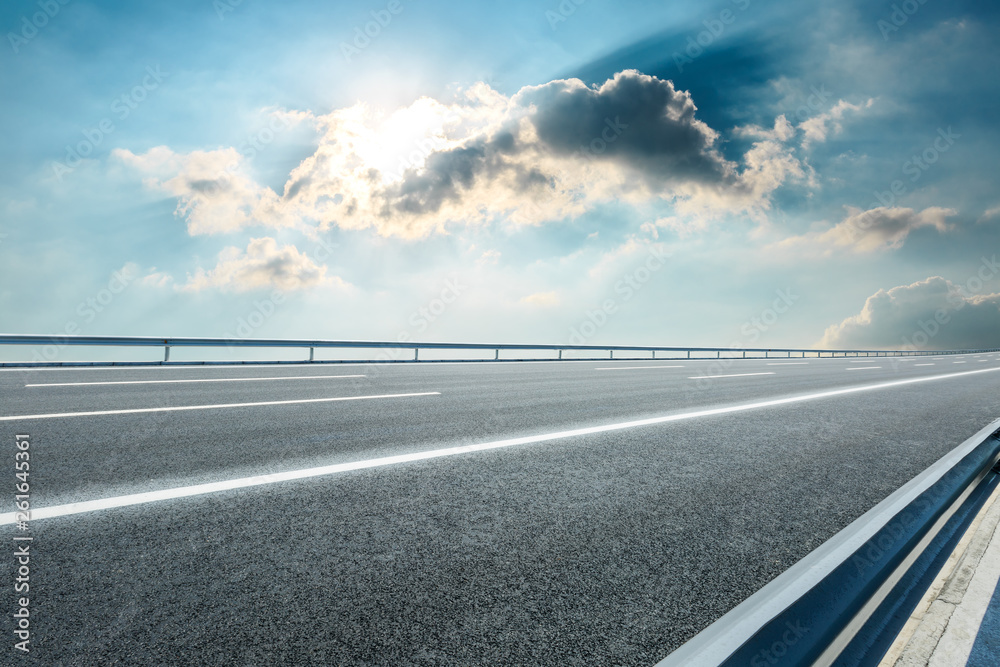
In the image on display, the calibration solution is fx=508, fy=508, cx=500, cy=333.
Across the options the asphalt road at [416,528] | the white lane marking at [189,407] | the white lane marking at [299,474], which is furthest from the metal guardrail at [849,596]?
the white lane marking at [189,407]

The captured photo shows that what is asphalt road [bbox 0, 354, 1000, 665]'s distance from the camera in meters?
2.04

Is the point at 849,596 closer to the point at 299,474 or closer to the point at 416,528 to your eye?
the point at 416,528

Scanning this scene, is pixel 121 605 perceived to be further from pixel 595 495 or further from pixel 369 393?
pixel 369 393

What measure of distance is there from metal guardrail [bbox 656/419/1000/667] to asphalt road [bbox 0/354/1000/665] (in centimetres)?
28

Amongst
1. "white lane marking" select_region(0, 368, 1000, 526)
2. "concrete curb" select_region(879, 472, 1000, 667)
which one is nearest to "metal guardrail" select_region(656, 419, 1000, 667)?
"concrete curb" select_region(879, 472, 1000, 667)

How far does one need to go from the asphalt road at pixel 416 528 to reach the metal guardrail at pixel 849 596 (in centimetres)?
28

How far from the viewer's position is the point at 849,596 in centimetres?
223

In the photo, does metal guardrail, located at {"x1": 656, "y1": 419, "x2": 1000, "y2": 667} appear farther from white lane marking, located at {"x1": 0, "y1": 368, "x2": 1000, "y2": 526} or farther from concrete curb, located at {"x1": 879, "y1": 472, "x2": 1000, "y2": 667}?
white lane marking, located at {"x1": 0, "y1": 368, "x2": 1000, "y2": 526}

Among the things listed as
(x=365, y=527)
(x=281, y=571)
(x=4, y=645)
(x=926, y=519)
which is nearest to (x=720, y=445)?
(x=926, y=519)

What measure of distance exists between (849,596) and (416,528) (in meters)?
2.18

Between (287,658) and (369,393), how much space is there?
22.3 ft

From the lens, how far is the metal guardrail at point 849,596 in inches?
69.0

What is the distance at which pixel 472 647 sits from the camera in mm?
1968

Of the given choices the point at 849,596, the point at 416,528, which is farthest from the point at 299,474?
the point at 849,596
